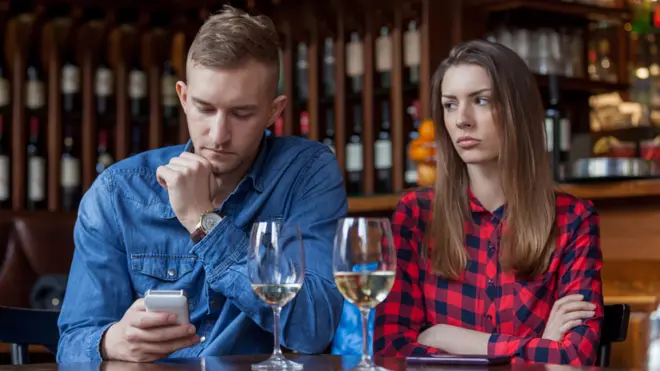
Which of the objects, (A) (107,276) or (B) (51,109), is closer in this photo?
(A) (107,276)

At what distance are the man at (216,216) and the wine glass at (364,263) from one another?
1.43 feet

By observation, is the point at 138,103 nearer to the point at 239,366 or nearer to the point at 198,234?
the point at 198,234

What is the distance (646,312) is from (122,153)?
295 centimetres

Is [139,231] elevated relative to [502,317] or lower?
elevated

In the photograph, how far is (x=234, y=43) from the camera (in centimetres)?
189

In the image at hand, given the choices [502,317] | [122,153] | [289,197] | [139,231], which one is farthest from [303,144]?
[122,153]

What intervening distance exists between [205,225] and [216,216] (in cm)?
3

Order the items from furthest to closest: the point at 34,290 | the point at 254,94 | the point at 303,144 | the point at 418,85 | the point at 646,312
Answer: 1. the point at 418,85
2. the point at 34,290
3. the point at 646,312
4. the point at 303,144
5. the point at 254,94

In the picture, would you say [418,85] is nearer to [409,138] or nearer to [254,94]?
[409,138]

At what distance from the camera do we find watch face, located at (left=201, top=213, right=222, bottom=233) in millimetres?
1799

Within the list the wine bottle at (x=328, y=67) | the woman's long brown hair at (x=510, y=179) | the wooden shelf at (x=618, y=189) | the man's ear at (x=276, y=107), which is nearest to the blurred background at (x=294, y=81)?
the wine bottle at (x=328, y=67)

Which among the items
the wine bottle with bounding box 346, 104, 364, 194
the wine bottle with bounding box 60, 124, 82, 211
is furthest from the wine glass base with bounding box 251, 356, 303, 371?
the wine bottle with bounding box 60, 124, 82, 211

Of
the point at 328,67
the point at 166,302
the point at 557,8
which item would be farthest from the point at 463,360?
the point at 328,67

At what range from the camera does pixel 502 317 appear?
218cm
